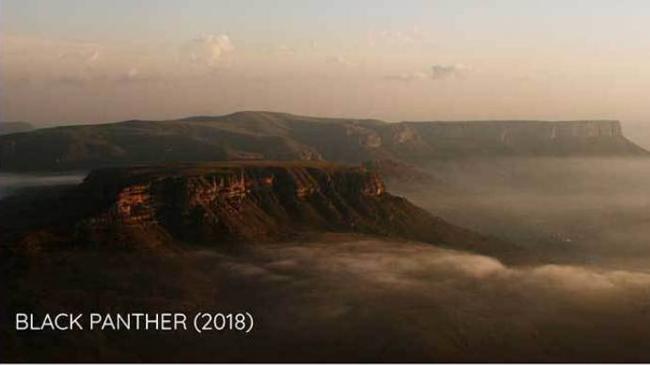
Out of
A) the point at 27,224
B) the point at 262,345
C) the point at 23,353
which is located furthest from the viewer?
the point at 27,224

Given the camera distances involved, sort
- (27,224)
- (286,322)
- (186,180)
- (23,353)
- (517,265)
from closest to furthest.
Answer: (23,353) < (286,322) < (27,224) < (186,180) < (517,265)

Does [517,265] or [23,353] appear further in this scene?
[517,265]

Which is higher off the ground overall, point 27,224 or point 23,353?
point 27,224

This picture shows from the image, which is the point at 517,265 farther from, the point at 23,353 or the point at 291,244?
the point at 23,353

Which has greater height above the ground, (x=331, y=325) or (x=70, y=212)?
(x=70, y=212)

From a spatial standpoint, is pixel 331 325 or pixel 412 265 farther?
pixel 412 265

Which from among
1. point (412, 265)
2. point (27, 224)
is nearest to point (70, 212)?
point (27, 224)

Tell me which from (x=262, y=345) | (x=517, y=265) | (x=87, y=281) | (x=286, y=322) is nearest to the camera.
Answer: (x=262, y=345)

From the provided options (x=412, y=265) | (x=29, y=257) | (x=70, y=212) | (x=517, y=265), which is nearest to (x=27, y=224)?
(x=70, y=212)

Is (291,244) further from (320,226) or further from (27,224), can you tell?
(27,224)
